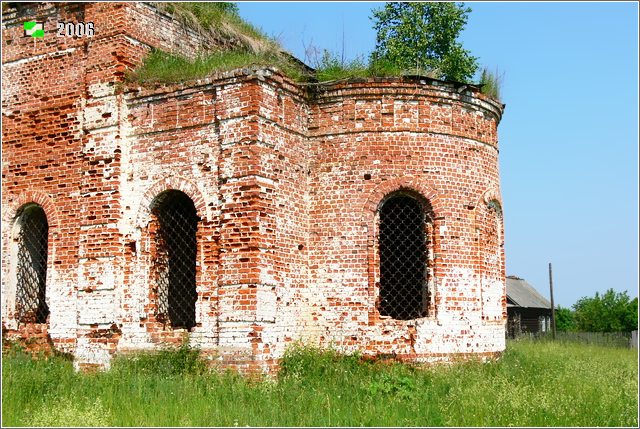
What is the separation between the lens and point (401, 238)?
10.8 meters

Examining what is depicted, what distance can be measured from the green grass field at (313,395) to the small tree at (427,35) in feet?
52.5

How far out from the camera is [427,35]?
25375mm

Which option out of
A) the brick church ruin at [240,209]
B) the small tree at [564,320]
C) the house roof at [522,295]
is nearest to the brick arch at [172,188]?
the brick church ruin at [240,209]

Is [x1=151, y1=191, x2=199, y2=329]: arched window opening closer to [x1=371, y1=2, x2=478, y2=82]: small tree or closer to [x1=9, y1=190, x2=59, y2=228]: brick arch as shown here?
[x1=9, y1=190, x2=59, y2=228]: brick arch

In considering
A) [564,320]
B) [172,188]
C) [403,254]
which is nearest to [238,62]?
[172,188]

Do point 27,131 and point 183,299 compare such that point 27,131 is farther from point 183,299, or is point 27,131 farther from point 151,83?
point 183,299

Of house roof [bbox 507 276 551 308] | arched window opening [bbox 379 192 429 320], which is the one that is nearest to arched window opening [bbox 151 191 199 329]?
arched window opening [bbox 379 192 429 320]

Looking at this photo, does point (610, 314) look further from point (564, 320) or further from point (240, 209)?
point (240, 209)

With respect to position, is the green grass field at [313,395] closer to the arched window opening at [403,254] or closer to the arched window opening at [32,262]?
the arched window opening at [32,262]

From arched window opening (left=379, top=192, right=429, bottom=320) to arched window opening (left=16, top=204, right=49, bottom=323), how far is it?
5191 millimetres

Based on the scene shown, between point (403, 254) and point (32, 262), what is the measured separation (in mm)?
5742

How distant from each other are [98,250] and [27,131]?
7.98 ft

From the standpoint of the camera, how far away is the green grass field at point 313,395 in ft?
24.7

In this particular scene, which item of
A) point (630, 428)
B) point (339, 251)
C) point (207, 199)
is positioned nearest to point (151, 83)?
point (207, 199)
